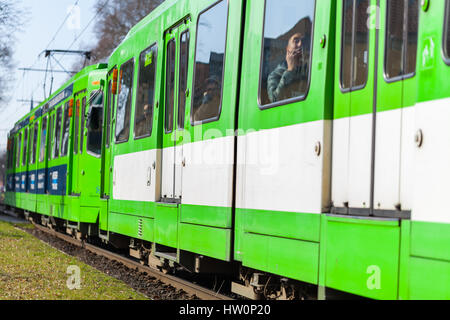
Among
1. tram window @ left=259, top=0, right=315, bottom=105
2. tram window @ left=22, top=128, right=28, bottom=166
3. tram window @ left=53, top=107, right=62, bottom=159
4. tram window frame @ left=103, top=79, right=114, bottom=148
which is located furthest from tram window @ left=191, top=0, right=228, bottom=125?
tram window @ left=22, top=128, right=28, bottom=166

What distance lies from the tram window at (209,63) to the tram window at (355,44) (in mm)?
2091

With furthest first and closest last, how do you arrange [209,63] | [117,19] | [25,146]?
1. [117,19]
2. [25,146]
3. [209,63]

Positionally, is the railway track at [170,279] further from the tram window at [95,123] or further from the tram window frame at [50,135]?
the tram window frame at [50,135]

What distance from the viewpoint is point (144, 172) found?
9.10 metres

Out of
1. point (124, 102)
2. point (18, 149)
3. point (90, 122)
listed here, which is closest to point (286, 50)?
point (124, 102)

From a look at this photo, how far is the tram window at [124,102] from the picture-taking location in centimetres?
1017

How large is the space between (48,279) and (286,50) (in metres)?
5.28

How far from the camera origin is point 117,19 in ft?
130

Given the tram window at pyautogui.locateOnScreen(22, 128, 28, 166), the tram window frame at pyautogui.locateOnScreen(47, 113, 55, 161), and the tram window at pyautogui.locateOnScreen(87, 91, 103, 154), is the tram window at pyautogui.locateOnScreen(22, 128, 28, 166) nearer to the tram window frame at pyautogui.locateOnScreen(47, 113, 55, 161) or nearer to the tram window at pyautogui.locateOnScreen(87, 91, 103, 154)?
the tram window frame at pyautogui.locateOnScreen(47, 113, 55, 161)

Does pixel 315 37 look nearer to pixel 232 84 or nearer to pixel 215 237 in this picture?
pixel 232 84

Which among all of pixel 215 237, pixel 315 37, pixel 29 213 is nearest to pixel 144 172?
pixel 215 237

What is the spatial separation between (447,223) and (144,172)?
593 centimetres

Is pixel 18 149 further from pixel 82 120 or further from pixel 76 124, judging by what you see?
pixel 82 120
